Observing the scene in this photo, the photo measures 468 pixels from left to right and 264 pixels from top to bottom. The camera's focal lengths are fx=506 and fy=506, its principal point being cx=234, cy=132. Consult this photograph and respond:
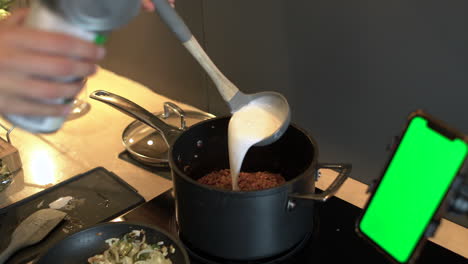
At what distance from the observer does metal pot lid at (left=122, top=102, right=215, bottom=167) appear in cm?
111

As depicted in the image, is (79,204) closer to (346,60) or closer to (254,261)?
(254,261)

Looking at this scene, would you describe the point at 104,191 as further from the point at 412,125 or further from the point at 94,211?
the point at 412,125

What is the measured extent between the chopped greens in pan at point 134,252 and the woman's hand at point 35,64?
391mm

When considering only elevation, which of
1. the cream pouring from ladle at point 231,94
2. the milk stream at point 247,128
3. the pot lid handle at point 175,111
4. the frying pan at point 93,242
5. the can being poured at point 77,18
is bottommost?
the frying pan at point 93,242

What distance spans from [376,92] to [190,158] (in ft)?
1.26

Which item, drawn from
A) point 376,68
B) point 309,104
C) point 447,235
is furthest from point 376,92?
point 447,235

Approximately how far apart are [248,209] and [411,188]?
25 cm

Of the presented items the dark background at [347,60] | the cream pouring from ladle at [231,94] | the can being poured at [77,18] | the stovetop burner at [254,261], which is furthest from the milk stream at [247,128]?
the can being poured at [77,18]

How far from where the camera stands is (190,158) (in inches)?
36.7

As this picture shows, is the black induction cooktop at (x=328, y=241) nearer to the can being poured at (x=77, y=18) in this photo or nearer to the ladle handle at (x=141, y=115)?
the ladle handle at (x=141, y=115)

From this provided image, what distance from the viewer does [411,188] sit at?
56 centimetres

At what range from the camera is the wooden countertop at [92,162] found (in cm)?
100

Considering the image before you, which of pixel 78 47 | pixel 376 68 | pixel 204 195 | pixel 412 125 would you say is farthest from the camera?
pixel 376 68

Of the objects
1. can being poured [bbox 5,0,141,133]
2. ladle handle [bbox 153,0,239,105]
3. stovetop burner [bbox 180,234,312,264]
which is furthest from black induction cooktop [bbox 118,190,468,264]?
can being poured [bbox 5,0,141,133]
